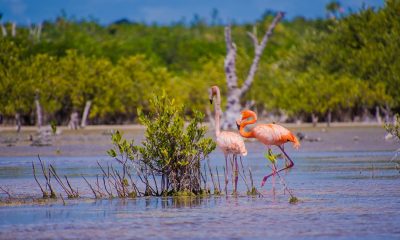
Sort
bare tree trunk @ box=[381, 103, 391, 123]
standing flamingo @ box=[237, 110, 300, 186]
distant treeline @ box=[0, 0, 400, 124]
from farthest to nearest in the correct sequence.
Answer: bare tree trunk @ box=[381, 103, 391, 123] → distant treeline @ box=[0, 0, 400, 124] → standing flamingo @ box=[237, 110, 300, 186]

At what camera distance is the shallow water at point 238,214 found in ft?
35.3

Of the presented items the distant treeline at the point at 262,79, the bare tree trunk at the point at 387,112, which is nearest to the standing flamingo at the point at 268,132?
the distant treeline at the point at 262,79

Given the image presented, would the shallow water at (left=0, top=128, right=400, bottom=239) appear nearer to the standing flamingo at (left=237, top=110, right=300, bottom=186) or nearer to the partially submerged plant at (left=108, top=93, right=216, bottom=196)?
the partially submerged plant at (left=108, top=93, right=216, bottom=196)

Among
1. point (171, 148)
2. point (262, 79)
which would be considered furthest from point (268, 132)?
point (262, 79)

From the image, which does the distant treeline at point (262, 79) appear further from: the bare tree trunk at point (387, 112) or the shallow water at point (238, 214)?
the shallow water at point (238, 214)

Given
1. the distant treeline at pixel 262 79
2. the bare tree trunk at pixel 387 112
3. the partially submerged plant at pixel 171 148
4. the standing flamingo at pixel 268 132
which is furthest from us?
the bare tree trunk at pixel 387 112

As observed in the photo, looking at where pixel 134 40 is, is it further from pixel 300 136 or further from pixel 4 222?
pixel 4 222

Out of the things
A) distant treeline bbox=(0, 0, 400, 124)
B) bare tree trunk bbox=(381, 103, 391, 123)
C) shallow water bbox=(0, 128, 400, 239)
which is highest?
distant treeline bbox=(0, 0, 400, 124)

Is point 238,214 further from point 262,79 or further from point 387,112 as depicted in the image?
point 262,79

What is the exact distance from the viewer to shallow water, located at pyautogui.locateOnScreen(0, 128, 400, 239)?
1077 cm

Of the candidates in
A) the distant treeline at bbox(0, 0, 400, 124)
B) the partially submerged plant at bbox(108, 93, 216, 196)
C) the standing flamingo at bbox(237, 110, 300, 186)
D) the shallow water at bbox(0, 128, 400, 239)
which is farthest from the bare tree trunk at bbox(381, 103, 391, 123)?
the partially submerged plant at bbox(108, 93, 216, 196)

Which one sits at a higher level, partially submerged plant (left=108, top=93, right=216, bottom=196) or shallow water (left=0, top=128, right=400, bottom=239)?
partially submerged plant (left=108, top=93, right=216, bottom=196)

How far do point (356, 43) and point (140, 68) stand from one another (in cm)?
1590

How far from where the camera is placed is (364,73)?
62.4 meters
